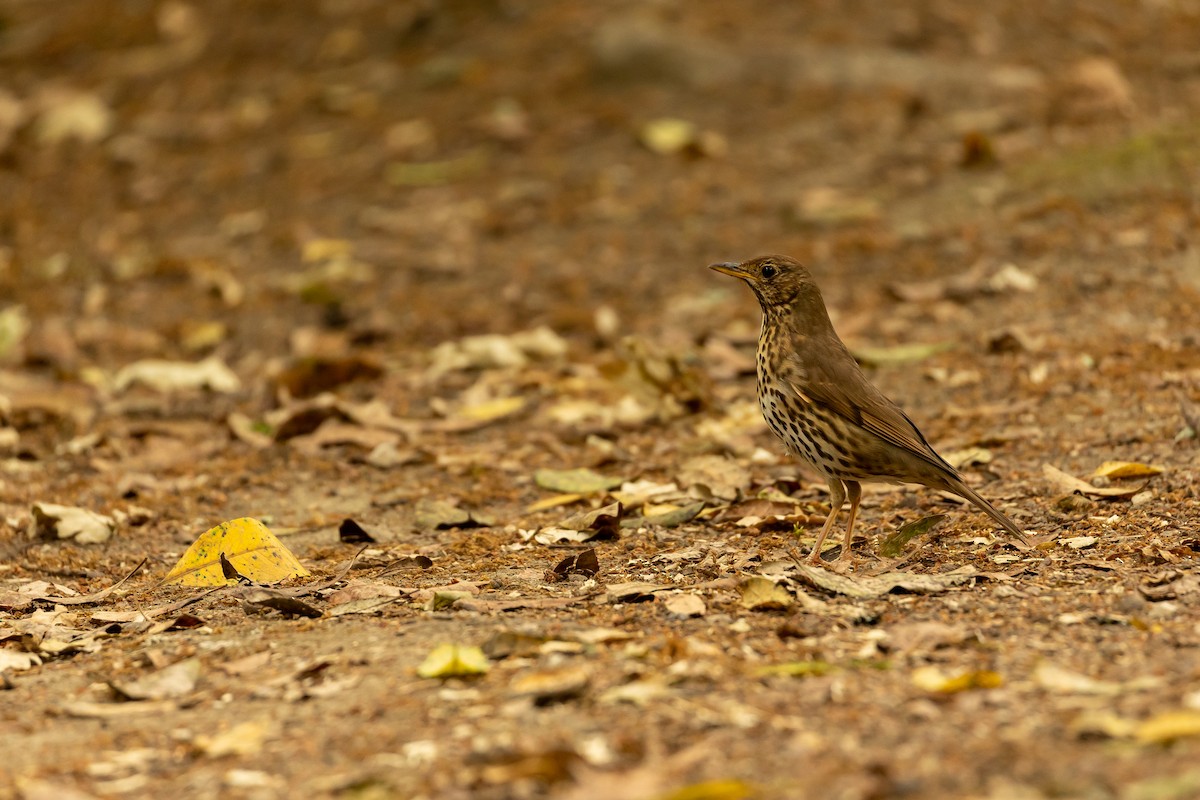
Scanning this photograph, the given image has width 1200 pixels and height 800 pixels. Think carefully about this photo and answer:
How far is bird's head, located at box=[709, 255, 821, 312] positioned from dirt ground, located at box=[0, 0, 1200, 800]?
2.48ft

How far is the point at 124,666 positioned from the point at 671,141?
316 inches

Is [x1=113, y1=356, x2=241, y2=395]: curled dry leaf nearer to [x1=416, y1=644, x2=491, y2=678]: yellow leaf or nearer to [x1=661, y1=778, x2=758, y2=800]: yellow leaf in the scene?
[x1=416, y1=644, x2=491, y2=678]: yellow leaf

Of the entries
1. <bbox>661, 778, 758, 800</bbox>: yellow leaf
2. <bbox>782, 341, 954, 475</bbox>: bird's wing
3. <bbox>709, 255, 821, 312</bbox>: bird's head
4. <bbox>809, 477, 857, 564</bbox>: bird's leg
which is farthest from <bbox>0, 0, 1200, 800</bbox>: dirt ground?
<bbox>709, 255, 821, 312</bbox>: bird's head

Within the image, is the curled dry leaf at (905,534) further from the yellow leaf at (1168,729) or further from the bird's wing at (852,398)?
the yellow leaf at (1168,729)

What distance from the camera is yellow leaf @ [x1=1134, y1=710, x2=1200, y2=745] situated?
10.1 ft

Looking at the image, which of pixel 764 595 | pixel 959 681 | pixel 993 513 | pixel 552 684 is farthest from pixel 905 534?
pixel 552 684

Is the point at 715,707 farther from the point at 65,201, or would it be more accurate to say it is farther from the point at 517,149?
the point at 65,201

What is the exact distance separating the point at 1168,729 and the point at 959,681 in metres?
0.56

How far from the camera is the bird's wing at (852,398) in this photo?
510 cm

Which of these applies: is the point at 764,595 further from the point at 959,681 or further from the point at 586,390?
the point at 586,390

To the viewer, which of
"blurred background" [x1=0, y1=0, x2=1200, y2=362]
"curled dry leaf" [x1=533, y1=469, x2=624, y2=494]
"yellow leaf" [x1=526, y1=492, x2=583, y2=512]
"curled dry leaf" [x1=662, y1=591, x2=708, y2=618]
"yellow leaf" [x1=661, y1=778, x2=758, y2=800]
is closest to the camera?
"yellow leaf" [x1=661, y1=778, x2=758, y2=800]

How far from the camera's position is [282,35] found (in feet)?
47.9

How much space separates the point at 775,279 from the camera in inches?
231

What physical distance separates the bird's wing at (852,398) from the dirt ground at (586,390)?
14.4 inches
